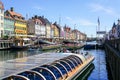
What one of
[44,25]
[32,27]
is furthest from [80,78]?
[44,25]

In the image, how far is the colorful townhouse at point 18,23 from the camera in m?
135

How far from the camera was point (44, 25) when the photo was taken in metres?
182

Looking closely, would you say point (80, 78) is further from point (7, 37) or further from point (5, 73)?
point (7, 37)

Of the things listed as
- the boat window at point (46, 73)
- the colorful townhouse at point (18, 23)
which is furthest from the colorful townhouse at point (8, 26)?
the boat window at point (46, 73)

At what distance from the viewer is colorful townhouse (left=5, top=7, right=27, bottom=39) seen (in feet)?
444

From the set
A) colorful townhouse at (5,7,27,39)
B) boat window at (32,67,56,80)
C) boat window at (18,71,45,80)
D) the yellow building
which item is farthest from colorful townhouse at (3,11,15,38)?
boat window at (18,71,45,80)

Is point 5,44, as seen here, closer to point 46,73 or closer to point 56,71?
point 56,71

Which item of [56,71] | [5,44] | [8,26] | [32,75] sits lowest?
[56,71]

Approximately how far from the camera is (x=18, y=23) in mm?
140000

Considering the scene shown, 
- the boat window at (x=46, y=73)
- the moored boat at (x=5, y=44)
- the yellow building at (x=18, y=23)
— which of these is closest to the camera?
the boat window at (x=46, y=73)

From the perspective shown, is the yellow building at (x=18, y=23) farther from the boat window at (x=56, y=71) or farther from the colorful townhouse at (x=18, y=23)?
the boat window at (x=56, y=71)

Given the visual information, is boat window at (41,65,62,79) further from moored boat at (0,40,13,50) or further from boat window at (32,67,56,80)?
moored boat at (0,40,13,50)

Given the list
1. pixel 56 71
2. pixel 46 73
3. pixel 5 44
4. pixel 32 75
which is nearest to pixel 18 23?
pixel 5 44

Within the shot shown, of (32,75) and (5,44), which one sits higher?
(5,44)
